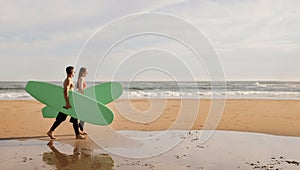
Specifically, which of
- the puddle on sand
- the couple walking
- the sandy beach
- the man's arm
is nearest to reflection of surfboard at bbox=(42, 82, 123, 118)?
the sandy beach

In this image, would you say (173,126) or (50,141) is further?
(173,126)

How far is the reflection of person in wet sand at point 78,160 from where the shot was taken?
5801mm

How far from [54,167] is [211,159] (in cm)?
279

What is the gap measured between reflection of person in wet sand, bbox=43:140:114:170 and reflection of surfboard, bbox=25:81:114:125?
147 cm

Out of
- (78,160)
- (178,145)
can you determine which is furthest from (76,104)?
(178,145)

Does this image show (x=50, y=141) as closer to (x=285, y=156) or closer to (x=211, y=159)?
(x=211, y=159)

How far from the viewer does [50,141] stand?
8.18 metres

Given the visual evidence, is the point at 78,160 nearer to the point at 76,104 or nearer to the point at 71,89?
the point at 76,104

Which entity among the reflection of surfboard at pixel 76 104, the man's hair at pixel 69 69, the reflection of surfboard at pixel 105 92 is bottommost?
the reflection of surfboard at pixel 76 104

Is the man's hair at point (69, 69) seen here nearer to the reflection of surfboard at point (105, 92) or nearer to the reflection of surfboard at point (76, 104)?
the reflection of surfboard at point (76, 104)

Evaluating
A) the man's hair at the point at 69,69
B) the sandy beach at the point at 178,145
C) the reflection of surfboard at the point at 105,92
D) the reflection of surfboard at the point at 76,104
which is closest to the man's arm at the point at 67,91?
the reflection of surfboard at the point at 76,104

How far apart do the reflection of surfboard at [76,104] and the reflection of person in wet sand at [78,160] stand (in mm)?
1473

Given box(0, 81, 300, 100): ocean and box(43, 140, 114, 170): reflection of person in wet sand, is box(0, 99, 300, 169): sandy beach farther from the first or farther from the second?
box(0, 81, 300, 100): ocean

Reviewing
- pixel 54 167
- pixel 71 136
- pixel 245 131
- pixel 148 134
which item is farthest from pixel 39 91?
pixel 245 131
